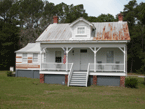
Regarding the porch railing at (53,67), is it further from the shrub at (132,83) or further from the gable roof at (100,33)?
the shrub at (132,83)

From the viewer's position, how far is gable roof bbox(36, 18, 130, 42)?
2042 cm

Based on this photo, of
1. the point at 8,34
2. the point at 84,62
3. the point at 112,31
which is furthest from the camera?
the point at 8,34

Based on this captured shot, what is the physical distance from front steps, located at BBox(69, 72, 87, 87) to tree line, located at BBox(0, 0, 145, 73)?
17838 mm

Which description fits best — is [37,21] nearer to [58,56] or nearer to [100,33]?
[58,56]

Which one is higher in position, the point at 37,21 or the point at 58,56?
the point at 37,21

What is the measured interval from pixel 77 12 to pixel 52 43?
31671 mm

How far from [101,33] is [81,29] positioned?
2181mm

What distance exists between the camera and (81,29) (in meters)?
21.2

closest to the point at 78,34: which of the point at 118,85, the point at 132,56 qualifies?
the point at 118,85

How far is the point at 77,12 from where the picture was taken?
5103 centimetres

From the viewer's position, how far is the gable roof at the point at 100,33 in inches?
804

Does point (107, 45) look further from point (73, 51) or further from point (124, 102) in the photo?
point (124, 102)

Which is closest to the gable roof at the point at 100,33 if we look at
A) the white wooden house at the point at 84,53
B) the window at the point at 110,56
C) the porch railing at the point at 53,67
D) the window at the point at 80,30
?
the white wooden house at the point at 84,53

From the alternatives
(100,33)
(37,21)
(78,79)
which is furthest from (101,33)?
(37,21)
